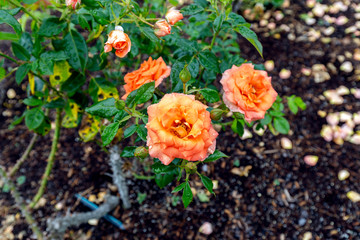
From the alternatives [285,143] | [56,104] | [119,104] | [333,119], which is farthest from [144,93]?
[333,119]

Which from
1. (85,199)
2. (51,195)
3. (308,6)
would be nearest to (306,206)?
(85,199)

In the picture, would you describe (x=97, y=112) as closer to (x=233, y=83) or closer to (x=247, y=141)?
(x=233, y=83)

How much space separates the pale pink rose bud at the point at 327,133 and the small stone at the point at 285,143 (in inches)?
9.5

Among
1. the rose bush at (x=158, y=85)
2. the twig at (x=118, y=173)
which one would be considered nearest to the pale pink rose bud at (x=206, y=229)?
the twig at (x=118, y=173)

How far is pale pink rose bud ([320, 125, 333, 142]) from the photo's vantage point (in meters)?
1.88

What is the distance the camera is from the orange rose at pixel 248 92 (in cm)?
70

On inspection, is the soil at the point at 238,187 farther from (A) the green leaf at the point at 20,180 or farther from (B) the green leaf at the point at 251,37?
(B) the green leaf at the point at 251,37

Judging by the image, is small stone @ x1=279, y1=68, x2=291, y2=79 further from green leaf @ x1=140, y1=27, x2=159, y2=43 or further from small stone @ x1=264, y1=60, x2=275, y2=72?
green leaf @ x1=140, y1=27, x2=159, y2=43

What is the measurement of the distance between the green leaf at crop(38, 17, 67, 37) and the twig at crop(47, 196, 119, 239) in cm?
82

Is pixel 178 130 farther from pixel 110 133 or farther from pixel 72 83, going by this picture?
pixel 72 83

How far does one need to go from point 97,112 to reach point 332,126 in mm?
1724

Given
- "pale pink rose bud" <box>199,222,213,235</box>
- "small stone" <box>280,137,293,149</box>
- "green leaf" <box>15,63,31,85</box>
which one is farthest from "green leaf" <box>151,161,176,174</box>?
"small stone" <box>280,137,293,149</box>

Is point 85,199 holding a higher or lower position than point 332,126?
lower

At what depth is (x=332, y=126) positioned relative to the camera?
1.93 meters
